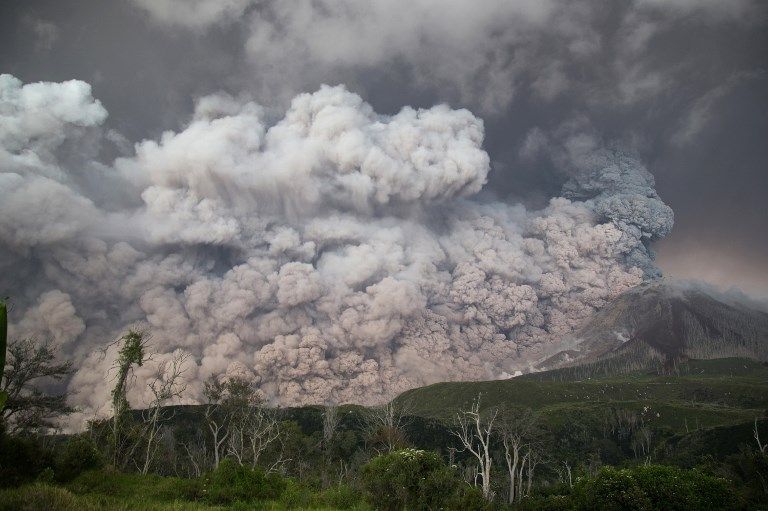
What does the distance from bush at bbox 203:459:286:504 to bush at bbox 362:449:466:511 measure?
5233 millimetres

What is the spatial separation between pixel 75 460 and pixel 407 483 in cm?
1454

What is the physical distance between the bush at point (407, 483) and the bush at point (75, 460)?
40.4 ft

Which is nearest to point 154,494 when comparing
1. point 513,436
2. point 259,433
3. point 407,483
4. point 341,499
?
point 341,499

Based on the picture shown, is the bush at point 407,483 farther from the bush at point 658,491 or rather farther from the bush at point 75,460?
the bush at point 75,460

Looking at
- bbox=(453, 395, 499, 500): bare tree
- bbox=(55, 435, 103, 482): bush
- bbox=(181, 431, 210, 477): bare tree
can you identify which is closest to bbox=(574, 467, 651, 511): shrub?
bbox=(453, 395, 499, 500): bare tree

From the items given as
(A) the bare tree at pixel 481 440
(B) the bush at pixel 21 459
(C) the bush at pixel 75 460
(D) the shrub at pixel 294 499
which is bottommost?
(A) the bare tree at pixel 481 440

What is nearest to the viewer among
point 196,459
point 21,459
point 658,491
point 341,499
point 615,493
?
point 21,459

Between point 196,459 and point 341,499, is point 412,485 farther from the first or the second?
point 196,459

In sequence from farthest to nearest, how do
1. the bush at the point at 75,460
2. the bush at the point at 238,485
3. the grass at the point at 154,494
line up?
the bush at the point at 238,485 → the bush at the point at 75,460 → the grass at the point at 154,494

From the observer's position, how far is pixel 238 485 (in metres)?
17.2

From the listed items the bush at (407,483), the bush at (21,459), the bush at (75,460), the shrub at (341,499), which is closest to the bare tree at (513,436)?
the bush at (407,483)

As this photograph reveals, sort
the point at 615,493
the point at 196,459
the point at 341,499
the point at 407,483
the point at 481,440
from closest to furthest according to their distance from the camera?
1. the point at 341,499
2. the point at 407,483
3. the point at 615,493
4. the point at 481,440
5. the point at 196,459

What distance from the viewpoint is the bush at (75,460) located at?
1588cm

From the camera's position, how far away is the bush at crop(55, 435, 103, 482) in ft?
52.1
